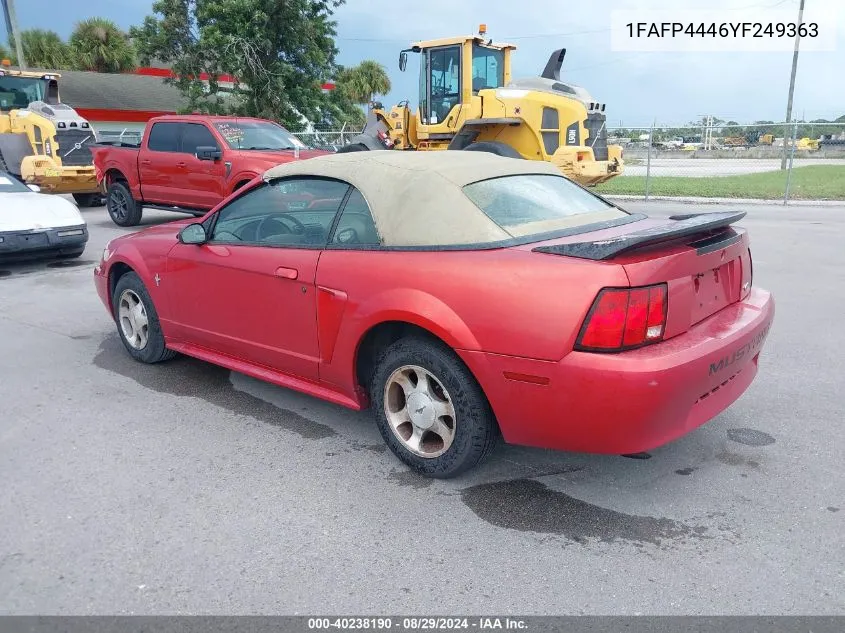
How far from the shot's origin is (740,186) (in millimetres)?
19781

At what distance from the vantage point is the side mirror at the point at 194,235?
4.39 m

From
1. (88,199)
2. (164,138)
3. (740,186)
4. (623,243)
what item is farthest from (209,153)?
(740,186)

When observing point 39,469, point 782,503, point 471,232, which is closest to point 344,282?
point 471,232

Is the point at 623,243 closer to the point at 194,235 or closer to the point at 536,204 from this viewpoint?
the point at 536,204

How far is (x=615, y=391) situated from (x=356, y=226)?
163 centimetres

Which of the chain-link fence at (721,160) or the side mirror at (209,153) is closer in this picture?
the side mirror at (209,153)

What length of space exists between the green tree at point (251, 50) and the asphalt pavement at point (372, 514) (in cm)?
2217

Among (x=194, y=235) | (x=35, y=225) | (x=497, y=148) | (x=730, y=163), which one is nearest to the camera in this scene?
(x=194, y=235)

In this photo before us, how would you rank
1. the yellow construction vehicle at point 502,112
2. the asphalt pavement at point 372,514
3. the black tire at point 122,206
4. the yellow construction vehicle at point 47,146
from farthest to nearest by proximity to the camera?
1. the yellow construction vehicle at point 47,146
2. the yellow construction vehicle at point 502,112
3. the black tire at point 122,206
4. the asphalt pavement at point 372,514

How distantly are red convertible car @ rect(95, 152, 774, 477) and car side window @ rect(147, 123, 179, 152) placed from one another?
822cm

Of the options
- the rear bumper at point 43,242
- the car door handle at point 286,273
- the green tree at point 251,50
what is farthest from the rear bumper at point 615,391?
the green tree at point 251,50

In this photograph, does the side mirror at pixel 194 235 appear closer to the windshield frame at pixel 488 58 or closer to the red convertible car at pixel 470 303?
the red convertible car at pixel 470 303

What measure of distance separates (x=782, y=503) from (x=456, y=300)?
1.72 m

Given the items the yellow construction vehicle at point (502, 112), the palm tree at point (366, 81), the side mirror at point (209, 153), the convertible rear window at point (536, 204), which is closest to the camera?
the convertible rear window at point (536, 204)
